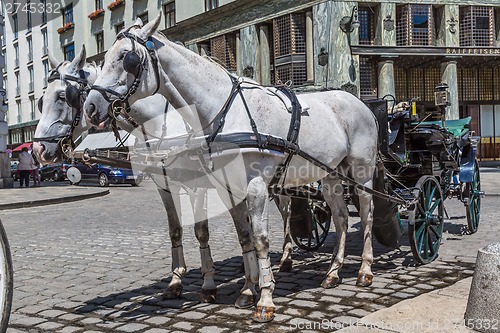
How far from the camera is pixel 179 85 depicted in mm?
4414

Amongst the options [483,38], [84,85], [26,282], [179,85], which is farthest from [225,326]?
[483,38]

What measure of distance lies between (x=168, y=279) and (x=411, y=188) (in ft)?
9.95

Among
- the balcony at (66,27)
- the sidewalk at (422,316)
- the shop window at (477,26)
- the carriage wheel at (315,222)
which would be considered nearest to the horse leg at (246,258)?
the sidewalk at (422,316)

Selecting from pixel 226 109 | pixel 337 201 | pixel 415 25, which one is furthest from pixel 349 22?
pixel 226 109

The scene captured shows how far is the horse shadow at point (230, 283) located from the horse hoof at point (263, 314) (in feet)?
1.89

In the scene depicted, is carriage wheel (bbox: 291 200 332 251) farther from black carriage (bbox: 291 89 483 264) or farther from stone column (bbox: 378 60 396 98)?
stone column (bbox: 378 60 396 98)

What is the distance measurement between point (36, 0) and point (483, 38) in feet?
121

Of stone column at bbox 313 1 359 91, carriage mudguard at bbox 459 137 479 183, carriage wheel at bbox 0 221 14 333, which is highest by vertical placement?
stone column at bbox 313 1 359 91

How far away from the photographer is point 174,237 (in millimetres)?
5203

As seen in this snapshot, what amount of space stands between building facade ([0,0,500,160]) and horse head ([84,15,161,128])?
19.8 metres

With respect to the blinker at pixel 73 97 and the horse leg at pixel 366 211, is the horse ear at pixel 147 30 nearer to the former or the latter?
the blinker at pixel 73 97

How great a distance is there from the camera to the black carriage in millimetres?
6426

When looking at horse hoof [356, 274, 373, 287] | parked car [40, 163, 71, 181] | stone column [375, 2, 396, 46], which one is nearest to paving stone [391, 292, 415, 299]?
horse hoof [356, 274, 373, 287]

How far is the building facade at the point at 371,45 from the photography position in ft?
85.2
